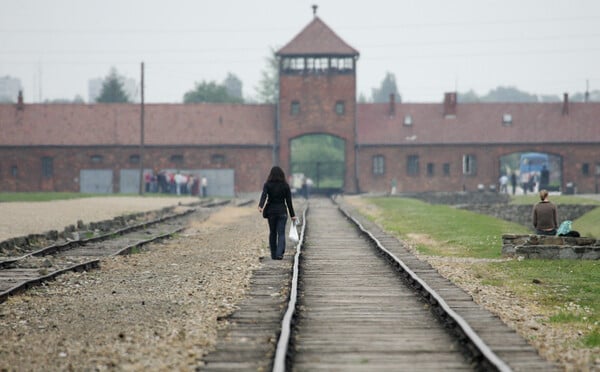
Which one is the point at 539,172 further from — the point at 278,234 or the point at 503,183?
the point at 278,234

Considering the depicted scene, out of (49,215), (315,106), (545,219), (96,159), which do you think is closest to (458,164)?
(315,106)

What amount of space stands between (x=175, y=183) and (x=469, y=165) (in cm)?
2016

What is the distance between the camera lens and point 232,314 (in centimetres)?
1101

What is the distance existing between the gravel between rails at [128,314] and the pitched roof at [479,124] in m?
48.1

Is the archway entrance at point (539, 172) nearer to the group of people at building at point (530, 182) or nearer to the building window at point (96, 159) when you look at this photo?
the group of people at building at point (530, 182)

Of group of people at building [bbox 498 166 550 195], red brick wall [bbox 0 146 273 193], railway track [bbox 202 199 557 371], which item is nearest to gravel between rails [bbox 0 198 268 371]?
railway track [bbox 202 199 557 371]

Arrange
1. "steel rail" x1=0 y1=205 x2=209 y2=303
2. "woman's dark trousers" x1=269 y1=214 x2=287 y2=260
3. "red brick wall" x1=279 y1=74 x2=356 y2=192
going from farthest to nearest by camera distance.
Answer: "red brick wall" x1=279 y1=74 x2=356 y2=192
"woman's dark trousers" x1=269 y1=214 x2=287 y2=260
"steel rail" x1=0 y1=205 x2=209 y2=303

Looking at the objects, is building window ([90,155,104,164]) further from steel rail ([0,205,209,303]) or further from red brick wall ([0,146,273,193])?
steel rail ([0,205,209,303])

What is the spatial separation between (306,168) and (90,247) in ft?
202

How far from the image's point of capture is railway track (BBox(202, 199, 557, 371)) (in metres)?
8.31

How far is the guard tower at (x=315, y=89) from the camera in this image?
6347 cm

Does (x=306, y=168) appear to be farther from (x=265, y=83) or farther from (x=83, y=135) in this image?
(x=265, y=83)

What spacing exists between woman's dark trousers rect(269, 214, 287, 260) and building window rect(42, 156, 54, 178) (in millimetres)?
50660

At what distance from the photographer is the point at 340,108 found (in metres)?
64.2
